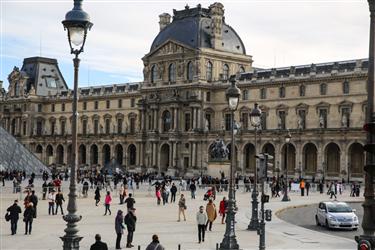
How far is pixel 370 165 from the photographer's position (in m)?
9.96

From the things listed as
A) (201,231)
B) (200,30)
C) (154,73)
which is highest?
(200,30)

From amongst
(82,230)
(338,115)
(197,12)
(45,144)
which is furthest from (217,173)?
(45,144)

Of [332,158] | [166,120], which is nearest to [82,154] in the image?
[166,120]

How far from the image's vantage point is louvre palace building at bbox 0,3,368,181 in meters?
69.9

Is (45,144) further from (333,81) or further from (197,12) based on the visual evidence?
(333,81)

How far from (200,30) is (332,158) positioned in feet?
78.5

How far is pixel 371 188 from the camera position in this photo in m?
10.9

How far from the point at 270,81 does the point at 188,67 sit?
11.8 m

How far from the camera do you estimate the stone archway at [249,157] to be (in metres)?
78.2

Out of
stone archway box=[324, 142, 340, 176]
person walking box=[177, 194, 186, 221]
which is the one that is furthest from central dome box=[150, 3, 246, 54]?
person walking box=[177, 194, 186, 221]

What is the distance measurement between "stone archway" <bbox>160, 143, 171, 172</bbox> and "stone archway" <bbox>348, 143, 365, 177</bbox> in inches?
1002

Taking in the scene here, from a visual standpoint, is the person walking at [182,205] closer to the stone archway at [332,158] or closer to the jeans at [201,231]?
the jeans at [201,231]

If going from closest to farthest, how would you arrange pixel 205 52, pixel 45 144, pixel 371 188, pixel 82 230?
pixel 371 188 → pixel 82 230 → pixel 205 52 → pixel 45 144

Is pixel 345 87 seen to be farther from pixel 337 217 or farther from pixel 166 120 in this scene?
pixel 337 217
